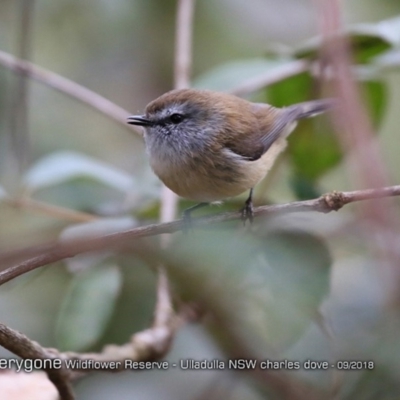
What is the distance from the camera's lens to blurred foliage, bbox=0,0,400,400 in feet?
4.66

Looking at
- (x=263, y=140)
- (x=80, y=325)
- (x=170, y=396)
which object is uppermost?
(x=263, y=140)

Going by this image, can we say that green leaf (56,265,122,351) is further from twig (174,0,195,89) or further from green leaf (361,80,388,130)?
green leaf (361,80,388,130)

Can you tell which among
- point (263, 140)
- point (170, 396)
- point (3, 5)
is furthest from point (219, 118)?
point (3, 5)

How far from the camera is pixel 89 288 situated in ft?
7.63

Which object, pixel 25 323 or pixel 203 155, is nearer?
pixel 203 155

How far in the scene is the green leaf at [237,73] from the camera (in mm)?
3139

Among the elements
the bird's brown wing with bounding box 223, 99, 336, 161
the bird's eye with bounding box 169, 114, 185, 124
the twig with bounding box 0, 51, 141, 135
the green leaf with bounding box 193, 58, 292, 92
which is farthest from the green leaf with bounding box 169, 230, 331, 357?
the twig with bounding box 0, 51, 141, 135

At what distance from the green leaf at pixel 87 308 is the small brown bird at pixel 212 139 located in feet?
1.43

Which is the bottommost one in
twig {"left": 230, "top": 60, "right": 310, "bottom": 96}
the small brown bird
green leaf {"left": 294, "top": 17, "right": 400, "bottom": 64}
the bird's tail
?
the small brown bird

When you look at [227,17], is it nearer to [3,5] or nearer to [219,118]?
[3,5]

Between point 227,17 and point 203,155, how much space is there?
2.20 metres

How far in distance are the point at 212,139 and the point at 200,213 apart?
32 cm

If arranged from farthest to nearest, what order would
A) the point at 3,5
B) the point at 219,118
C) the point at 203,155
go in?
the point at 3,5 < the point at 219,118 < the point at 203,155

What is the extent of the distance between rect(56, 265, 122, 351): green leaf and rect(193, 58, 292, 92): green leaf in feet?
4.09
